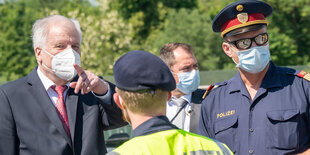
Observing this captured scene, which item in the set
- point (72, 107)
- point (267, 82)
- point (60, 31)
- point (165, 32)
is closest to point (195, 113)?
point (267, 82)

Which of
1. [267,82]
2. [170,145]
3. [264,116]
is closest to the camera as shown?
[170,145]

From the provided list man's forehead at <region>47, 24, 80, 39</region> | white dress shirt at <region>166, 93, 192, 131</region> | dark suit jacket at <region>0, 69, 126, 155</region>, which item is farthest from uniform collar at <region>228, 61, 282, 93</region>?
man's forehead at <region>47, 24, 80, 39</region>

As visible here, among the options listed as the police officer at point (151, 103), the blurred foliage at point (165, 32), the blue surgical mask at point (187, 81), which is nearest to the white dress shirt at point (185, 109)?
the blue surgical mask at point (187, 81)

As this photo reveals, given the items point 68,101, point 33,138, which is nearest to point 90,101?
point 68,101

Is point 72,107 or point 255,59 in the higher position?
point 255,59

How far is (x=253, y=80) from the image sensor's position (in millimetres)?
3594

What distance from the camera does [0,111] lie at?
11.2 feet

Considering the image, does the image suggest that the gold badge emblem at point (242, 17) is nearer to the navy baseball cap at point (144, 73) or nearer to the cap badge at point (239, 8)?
the cap badge at point (239, 8)

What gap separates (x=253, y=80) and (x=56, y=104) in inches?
58.2

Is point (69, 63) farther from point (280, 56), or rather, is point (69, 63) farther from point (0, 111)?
point (280, 56)

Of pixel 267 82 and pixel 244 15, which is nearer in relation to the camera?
pixel 267 82

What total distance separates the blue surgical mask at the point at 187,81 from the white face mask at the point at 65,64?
4.46ft

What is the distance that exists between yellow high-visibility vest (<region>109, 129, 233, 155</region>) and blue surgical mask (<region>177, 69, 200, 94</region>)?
2.35 meters

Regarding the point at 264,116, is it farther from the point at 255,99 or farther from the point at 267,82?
the point at 267,82
